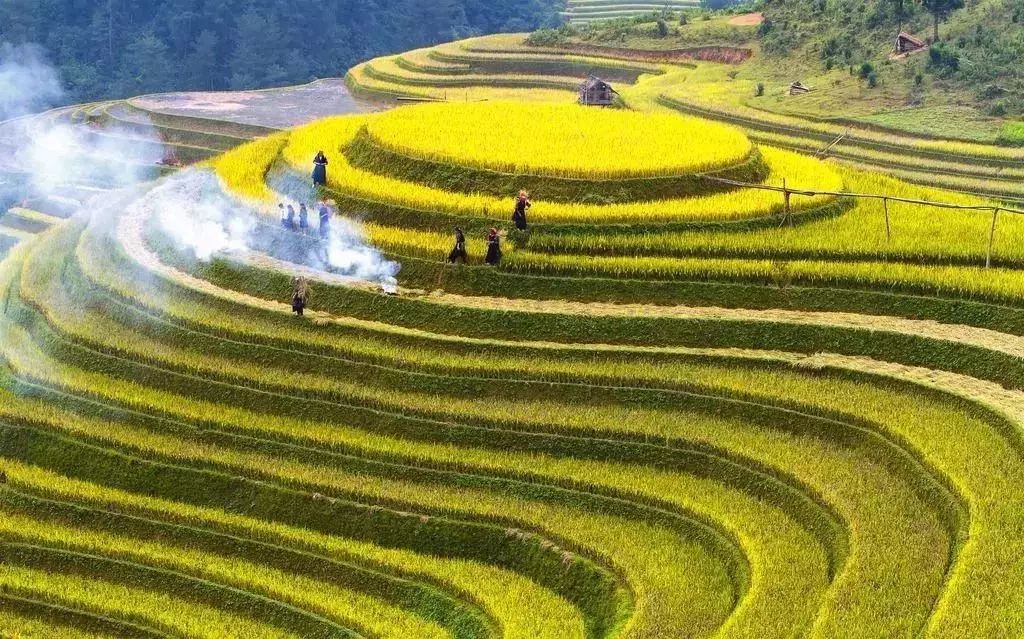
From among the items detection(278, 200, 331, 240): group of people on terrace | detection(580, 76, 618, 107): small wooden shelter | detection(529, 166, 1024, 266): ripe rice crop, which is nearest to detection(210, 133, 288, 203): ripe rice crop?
detection(278, 200, 331, 240): group of people on terrace

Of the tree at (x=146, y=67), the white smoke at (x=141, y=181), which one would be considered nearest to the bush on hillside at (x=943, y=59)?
the white smoke at (x=141, y=181)

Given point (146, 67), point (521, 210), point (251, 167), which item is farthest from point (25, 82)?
point (521, 210)

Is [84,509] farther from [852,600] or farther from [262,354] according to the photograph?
[852,600]

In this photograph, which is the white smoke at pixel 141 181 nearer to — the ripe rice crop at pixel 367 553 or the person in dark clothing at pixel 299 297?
the person in dark clothing at pixel 299 297

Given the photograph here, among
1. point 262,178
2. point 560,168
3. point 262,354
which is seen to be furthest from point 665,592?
point 262,178

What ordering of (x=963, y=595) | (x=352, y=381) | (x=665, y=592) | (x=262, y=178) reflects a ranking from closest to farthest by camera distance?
(x=963, y=595), (x=665, y=592), (x=352, y=381), (x=262, y=178)

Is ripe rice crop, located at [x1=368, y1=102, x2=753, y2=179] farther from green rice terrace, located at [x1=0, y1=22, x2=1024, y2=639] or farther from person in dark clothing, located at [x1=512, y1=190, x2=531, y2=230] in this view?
person in dark clothing, located at [x1=512, y1=190, x2=531, y2=230]

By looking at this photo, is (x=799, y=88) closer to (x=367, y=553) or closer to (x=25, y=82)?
(x=367, y=553)
